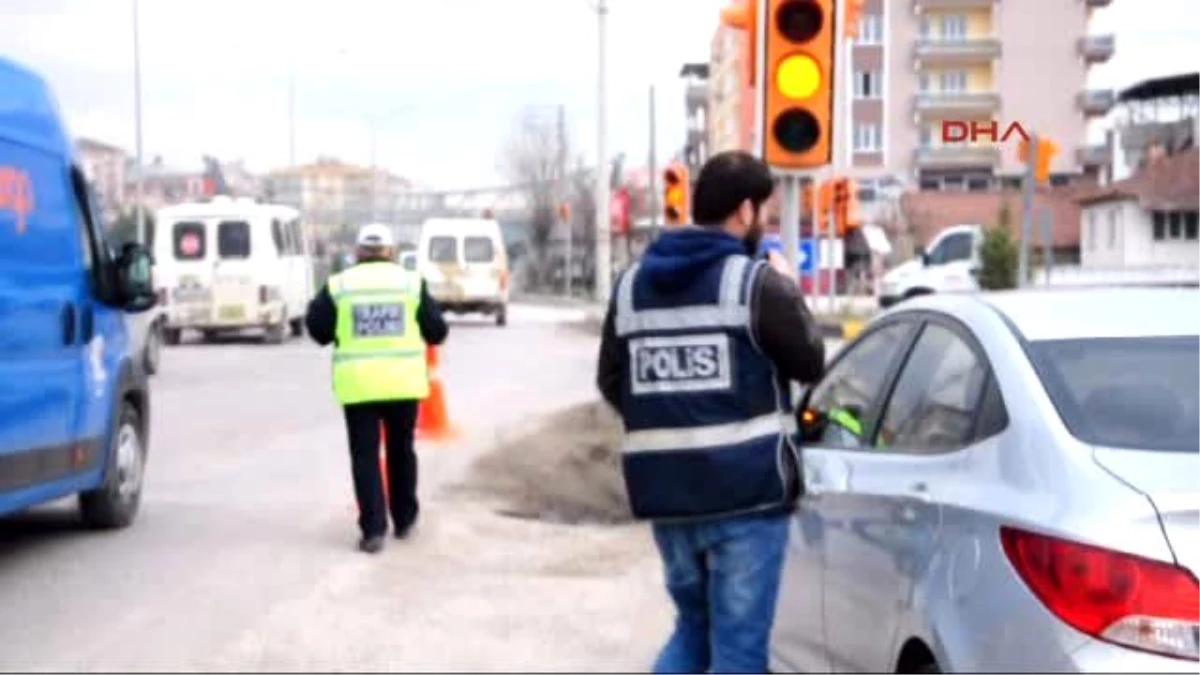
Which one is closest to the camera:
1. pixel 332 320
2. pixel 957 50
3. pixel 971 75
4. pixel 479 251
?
pixel 332 320

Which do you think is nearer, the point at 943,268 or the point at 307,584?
Answer: the point at 307,584

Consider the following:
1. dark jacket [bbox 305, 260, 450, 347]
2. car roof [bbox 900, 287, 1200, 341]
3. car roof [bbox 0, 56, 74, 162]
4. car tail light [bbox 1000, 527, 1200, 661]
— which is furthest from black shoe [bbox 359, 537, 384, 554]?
car tail light [bbox 1000, 527, 1200, 661]

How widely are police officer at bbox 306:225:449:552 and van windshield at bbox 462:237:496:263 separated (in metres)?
32.2

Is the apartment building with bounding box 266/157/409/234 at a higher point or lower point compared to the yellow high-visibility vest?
higher

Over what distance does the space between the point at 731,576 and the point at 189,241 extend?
30.4m

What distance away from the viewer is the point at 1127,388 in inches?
211

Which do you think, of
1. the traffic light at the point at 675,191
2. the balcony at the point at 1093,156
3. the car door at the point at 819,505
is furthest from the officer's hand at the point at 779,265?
the traffic light at the point at 675,191

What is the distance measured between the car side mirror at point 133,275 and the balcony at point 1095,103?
8216mm

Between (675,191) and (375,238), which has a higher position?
(675,191)

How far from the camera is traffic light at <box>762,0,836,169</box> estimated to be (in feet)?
31.3

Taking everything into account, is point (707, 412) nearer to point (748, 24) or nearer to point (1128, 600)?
point (1128, 600)

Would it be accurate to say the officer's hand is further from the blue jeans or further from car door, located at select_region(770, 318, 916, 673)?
the blue jeans

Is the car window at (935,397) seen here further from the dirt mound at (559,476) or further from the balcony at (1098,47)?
the balcony at (1098,47)

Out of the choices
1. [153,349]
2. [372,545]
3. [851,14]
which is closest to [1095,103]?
[851,14]
